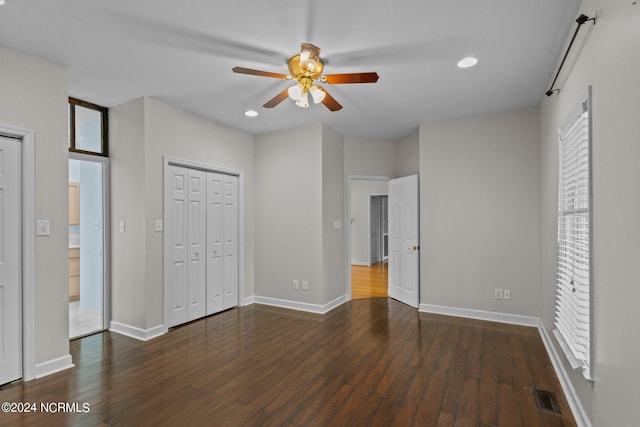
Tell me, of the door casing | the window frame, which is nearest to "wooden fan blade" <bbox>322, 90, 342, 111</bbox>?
the door casing

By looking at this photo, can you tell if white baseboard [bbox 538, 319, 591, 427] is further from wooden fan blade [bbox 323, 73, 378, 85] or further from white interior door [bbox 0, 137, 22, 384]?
white interior door [bbox 0, 137, 22, 384]

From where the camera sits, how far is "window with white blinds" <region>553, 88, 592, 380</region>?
1968mm

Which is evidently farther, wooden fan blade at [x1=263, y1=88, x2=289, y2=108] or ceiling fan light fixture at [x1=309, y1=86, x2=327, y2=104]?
wooden fan blade at [x1=263, y1=88, x2=289, y2=108]

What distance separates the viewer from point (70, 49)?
2602 mm

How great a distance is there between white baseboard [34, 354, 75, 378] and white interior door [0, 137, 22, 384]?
4.6 inches

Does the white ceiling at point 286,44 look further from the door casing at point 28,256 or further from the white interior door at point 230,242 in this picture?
the white interior door at point 230,242

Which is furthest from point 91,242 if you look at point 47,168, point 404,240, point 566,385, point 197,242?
point 566,385

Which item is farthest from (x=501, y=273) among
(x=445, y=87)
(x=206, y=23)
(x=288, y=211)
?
(x=206, y=23)

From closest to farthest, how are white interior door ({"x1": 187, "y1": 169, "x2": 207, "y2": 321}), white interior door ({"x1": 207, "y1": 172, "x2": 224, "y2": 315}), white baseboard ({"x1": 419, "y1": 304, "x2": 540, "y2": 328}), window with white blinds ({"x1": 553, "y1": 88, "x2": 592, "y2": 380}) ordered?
window with white blinds ({"x1": 553, "y1": 88, "x2": 592, "y2": 380})
white baseboard ({"x1": 419, "y1": 304, "x2": 540, "y2": 328})
white interior door ({"x1": 187, "y1": 169, "x2": 207, "y2": 321})
white interior door ({"x1": 207, "y1": 172, "x2": 224, "y2": 315})

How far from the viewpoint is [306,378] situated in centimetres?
271

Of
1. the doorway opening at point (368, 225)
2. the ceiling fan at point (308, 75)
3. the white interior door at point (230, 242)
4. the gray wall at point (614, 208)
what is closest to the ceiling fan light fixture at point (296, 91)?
the ceiling fan at point (308, 75)

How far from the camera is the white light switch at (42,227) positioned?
2.72m

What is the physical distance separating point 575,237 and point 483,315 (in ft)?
7.32

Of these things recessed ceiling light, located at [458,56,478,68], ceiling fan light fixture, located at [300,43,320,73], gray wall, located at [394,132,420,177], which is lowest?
gray wall, located at [394,132,420,177]
